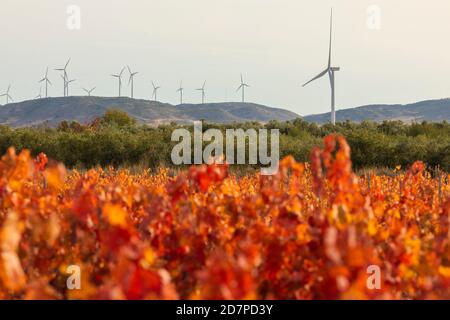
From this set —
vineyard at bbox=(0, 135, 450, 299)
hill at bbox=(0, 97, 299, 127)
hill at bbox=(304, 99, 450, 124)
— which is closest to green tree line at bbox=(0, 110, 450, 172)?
vineyard at bbox=(0, 135, 450, 299)

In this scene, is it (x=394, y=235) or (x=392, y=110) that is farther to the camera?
(x=392, y=110)

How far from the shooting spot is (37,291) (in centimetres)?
248

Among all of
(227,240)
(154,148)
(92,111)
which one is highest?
(92,111)

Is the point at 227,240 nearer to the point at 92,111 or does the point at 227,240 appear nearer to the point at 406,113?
the point at 92,111

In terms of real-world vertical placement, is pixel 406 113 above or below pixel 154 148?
above

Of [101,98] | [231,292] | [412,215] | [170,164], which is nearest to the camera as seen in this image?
[231,292]

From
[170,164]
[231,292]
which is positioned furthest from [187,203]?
[170,164]

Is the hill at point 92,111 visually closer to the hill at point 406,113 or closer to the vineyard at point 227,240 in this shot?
the hill at point 406,113

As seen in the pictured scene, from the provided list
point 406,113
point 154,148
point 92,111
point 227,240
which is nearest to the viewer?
point 227,240

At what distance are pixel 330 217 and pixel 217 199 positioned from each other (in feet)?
3.58

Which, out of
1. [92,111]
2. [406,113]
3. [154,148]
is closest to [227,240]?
[154,148]
